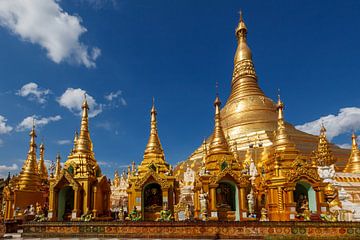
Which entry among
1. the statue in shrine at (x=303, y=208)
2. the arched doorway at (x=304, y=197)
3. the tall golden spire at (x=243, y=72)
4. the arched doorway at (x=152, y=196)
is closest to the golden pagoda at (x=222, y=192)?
the arched doorway at (x=152, y=196)

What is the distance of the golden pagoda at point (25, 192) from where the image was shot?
27.4 meters

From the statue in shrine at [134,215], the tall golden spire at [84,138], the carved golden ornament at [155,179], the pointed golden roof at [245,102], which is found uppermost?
the pointed golden roof at [245,102]

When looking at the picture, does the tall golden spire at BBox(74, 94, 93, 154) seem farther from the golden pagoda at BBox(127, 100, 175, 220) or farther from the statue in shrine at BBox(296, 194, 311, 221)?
the statue in shrine at BBox(296, 194, 311, 221)

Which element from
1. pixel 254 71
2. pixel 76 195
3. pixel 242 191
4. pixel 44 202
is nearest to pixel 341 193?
pixel 242 191

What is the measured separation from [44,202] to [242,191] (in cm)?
1899

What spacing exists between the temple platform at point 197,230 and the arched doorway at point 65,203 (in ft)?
13.8

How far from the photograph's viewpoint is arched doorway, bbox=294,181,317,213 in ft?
71.6

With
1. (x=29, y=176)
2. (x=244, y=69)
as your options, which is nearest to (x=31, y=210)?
(x=29, y=176)

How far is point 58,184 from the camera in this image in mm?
22594

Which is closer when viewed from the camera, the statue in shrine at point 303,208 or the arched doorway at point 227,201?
the statue in shrine at point 303,208

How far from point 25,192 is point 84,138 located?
308 inches

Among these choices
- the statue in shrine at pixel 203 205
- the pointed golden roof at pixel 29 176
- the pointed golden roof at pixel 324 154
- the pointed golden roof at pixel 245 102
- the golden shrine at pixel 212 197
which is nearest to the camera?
the golden shrine at pixel 212 197

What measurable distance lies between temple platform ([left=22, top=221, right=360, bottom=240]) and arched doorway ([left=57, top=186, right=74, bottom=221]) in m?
4.19

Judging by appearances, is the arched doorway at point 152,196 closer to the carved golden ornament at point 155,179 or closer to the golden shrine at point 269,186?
the carved golden ornament at point 155,179
